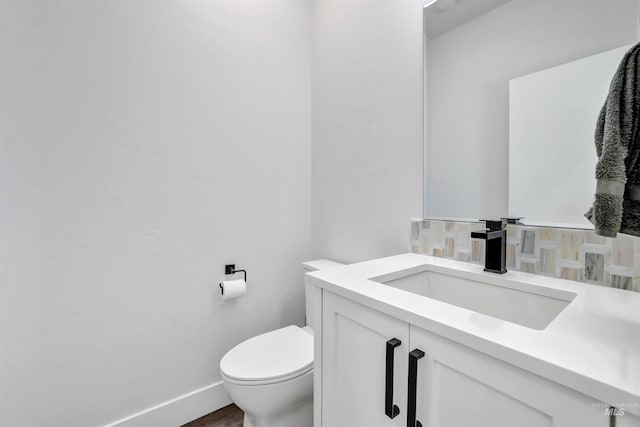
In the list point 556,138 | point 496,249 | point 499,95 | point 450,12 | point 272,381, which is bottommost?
point 272,381

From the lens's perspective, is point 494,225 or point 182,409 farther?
point 182,409

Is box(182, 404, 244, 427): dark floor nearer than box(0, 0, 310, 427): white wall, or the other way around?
box(0, 0, 310, 427): white wall

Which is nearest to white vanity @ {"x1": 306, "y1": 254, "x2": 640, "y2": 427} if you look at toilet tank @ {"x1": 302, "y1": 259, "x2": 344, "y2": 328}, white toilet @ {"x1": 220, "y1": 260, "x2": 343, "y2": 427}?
white toilet @ {"x1": 220, "y1": 260, "x2": 343, "y2": 427}

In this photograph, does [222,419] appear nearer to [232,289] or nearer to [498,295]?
[232,289]

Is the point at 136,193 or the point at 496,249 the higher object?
the point at 136,193

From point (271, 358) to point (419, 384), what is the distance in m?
0.80

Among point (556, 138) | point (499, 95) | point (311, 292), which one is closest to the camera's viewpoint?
point (556, 138)

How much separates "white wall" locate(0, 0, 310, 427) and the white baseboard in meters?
0.03

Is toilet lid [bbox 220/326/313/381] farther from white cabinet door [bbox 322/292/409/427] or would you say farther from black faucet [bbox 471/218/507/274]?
black faucet [bbox 471/218/507/274]

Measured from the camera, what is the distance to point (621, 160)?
0.55 metres

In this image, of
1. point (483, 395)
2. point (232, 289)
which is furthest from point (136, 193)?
point (483, 395)

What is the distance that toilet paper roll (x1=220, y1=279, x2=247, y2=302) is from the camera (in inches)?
59.8

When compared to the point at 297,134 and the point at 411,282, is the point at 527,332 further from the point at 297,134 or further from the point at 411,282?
the point at 297,134

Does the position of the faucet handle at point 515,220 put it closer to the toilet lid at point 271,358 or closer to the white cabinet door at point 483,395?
the white cabinet door at point 483,395
